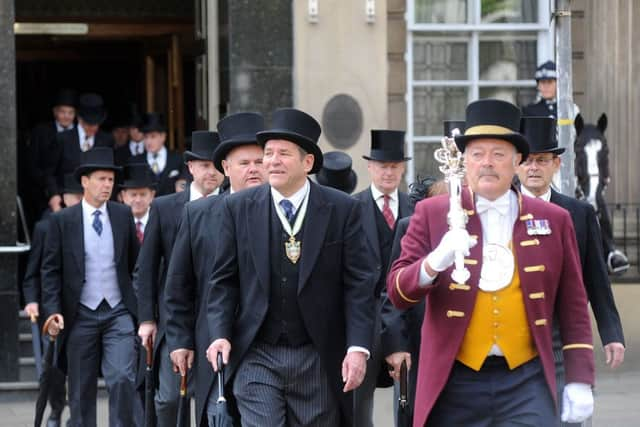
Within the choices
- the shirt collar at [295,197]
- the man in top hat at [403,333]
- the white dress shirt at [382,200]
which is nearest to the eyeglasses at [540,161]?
the man in top hat at [403,333]

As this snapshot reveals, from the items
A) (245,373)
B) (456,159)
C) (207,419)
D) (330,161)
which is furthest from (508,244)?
(330,161)

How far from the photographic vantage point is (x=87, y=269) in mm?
11430

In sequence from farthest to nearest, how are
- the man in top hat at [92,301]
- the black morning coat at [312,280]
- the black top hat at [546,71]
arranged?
1. the black top hat at [546,71]
2. the man in top hat at [92,301]
3. the black morning coat at [312,280]

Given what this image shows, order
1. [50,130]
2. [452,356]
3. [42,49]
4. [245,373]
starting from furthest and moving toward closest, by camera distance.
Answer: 1. [42,49]
2. [50,130]
3. [245,373]
4. [452,356]

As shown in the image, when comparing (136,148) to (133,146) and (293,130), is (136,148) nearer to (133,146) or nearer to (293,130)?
(133,146)

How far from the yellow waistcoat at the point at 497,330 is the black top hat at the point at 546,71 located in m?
9.25

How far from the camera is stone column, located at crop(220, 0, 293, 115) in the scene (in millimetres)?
15672

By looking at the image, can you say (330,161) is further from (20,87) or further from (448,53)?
(20,87)

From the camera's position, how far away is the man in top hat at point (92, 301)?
11203mm

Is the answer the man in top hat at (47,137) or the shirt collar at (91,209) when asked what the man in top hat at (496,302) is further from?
the man in top hat at (47,137)

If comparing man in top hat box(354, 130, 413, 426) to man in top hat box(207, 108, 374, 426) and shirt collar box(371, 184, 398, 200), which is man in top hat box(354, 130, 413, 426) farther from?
man in top hat box(207, 108, 374, 426)

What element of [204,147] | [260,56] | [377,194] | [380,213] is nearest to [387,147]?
[377,194]

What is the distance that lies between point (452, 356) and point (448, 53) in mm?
10238

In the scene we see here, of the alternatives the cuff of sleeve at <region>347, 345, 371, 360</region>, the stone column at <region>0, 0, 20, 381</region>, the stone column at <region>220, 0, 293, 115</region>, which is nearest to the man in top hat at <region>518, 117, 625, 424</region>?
the cuff of sleeve at <region>347, 345, 371, 360</region>
